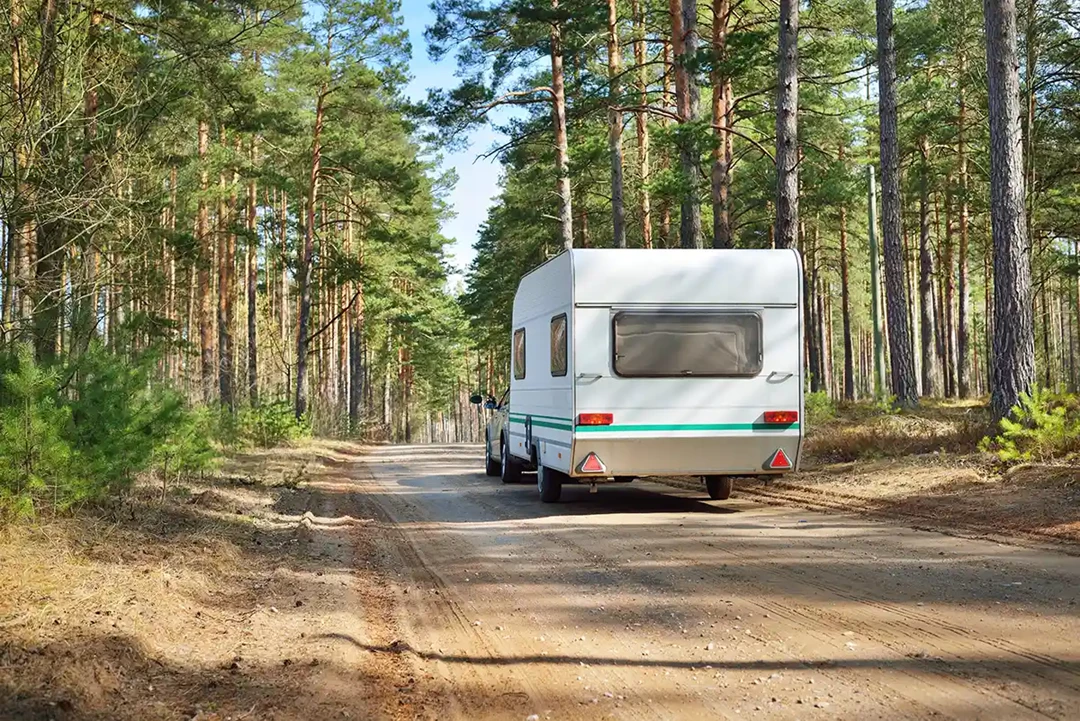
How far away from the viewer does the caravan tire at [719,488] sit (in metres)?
11.7

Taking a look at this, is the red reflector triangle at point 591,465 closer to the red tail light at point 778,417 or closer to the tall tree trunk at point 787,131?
the red tail light at point 778,417

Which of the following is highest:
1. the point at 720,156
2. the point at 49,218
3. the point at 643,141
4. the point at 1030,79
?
the point at 643,141

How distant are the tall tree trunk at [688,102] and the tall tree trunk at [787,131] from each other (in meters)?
3.20

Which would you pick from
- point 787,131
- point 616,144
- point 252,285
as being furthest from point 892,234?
point 252,285

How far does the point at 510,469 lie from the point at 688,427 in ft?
17.9

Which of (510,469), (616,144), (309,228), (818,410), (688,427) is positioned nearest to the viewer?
(688,427)

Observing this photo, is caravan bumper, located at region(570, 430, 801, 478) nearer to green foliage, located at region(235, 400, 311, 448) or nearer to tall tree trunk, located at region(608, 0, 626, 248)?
green foliage, located at region(235, 400, 311, 448)

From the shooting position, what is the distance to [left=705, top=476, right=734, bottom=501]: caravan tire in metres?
11.7

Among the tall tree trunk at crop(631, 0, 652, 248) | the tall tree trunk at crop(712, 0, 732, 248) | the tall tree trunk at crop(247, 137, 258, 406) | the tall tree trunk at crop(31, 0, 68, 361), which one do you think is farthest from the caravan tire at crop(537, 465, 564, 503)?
the tall tree trunk at crop(247, 137, 258, 406)

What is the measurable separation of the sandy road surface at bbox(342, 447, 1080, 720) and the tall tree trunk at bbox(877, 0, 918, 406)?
31.7 feet

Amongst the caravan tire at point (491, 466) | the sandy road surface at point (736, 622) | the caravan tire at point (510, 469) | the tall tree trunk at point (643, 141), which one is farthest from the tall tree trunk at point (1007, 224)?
the tall tree trunk at point (643, 141)

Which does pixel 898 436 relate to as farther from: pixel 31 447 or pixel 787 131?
pixel 31 447

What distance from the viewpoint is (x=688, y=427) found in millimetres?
10227

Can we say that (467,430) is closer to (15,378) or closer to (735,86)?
(735,86)
